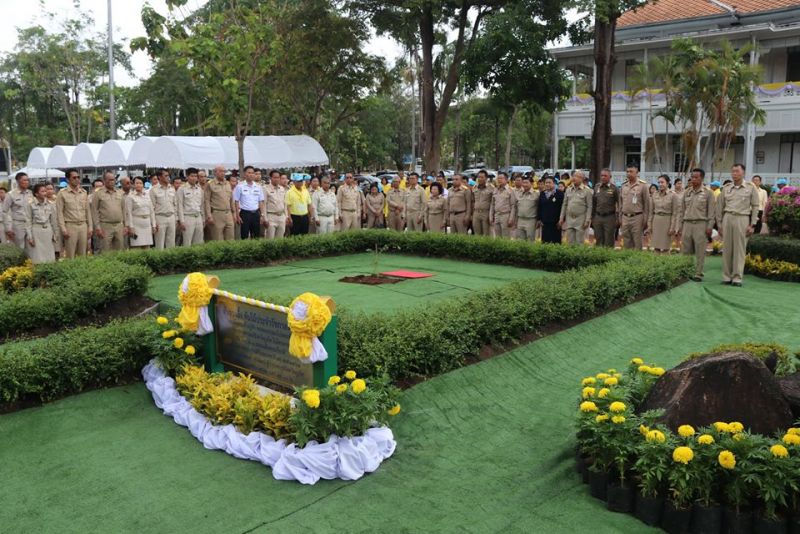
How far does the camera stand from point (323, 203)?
1392cm

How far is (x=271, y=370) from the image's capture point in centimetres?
494

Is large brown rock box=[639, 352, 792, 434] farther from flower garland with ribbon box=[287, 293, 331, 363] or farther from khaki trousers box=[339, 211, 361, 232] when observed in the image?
khaki trousers box=[339, 211, 361, 232]

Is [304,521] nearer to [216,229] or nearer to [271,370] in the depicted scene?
[271,370]

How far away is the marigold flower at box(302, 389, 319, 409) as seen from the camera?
4.00 meters

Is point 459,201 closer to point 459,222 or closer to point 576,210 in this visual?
→ point 459,222

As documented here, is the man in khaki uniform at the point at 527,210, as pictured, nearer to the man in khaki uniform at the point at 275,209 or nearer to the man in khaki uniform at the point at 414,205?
the man in khaki uniform at the point at 414,205

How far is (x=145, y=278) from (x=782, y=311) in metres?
7.39

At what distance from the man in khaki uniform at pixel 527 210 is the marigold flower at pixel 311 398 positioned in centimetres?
863

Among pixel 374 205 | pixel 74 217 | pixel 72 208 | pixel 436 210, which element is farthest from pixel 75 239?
pixel 436 210

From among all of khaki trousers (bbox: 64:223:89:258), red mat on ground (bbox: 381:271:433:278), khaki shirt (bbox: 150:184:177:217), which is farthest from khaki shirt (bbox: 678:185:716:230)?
khaki trousers (bbox: 64:223:89:258)

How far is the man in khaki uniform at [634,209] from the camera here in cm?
1077

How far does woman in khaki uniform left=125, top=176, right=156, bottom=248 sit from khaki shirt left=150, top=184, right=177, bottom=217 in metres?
0.25

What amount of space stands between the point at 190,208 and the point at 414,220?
179 inches

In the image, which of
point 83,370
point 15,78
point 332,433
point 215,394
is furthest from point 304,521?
point 15,78
